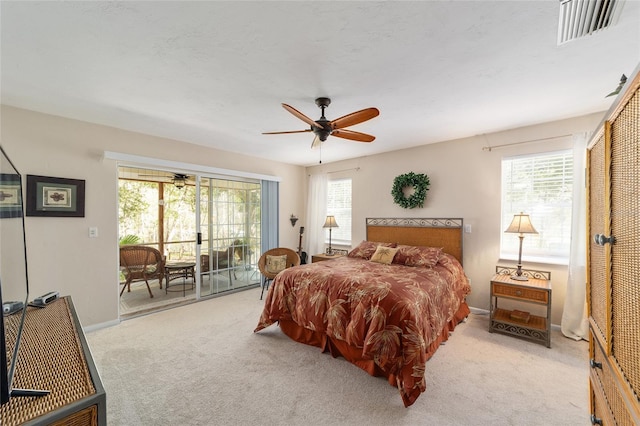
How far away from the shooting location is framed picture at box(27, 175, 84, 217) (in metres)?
2.86

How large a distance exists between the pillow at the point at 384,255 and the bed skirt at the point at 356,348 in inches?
41.2

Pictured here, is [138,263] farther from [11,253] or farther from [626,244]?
[626,244]

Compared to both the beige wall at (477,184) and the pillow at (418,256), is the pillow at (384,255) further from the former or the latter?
the beige wall at (477,184)

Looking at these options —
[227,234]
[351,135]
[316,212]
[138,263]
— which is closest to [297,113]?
[351,135]

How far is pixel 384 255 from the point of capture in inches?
149

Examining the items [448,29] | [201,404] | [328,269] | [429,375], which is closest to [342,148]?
[328,269]

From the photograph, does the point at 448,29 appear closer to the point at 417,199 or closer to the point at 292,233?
the point at 417,199

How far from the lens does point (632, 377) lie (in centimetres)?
80

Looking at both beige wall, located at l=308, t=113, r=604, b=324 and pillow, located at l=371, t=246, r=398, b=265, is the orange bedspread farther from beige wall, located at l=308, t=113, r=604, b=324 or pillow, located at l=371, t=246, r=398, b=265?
beige wall, located at l=308, t=113, r=604, b=324

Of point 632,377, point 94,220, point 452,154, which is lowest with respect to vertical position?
point 632,377

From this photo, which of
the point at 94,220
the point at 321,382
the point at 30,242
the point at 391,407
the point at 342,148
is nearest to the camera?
the point at 391,407

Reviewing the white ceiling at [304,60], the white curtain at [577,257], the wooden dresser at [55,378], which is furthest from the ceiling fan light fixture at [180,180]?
the white curtain at [577,257]

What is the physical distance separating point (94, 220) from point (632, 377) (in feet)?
15.0

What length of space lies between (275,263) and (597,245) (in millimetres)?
3828
